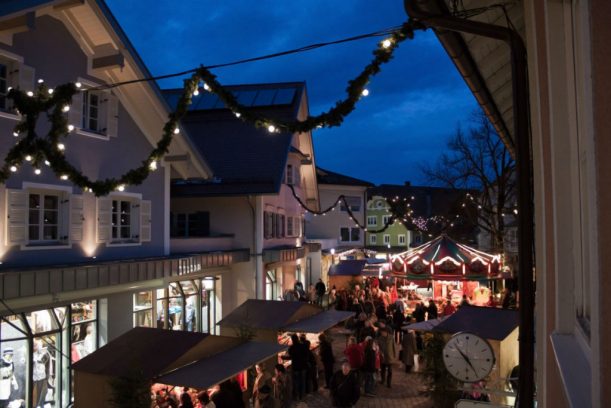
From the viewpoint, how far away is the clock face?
6652 mm

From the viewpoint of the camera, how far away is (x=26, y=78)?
12180 mm

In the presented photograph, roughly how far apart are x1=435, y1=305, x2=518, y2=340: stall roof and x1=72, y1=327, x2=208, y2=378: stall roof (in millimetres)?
5077

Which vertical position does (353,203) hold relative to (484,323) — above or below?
above

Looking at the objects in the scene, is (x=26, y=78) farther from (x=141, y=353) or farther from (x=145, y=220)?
(x=141, y=353)

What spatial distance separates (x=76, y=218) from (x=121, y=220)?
218cm

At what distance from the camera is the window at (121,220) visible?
15367 mm

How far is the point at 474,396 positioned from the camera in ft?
31.2

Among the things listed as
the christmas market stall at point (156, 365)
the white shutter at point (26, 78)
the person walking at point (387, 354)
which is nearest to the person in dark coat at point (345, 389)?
the christmas market stall at point (156, 365)

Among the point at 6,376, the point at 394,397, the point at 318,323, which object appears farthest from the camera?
the point at 318,323

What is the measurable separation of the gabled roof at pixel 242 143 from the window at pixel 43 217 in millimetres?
7545

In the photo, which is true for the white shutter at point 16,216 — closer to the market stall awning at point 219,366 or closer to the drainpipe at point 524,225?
the market stall awning at point 219,366

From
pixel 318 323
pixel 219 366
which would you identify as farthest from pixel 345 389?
pixel 219 366

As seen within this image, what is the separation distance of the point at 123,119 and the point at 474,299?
15.0 m

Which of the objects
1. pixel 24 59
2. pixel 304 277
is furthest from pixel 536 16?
pixel 304 277
